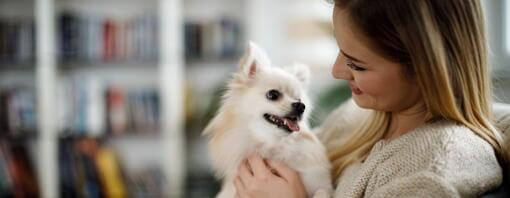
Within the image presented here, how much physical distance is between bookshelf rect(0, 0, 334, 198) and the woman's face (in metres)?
2.13

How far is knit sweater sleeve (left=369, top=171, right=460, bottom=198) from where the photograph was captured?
31.9 inches

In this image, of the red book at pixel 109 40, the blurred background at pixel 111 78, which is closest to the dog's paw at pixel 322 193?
the blurred background at pixel 111 78

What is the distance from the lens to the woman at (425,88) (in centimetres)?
87

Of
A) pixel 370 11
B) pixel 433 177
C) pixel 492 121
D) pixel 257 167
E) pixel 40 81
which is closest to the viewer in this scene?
pixel 433 177

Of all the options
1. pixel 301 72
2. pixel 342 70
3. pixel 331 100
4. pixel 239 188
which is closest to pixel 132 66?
pixel 331 100

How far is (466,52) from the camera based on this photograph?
3.01ft

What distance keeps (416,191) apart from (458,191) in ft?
0.26

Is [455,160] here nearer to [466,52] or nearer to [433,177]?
[433,177]

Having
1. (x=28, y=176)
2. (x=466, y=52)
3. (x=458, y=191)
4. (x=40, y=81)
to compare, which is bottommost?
(x=28, y=176)

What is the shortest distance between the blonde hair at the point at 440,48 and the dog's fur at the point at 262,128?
1.28ft

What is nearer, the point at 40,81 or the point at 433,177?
the point at 433,177

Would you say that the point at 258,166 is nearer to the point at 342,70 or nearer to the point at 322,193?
the point at 322,193

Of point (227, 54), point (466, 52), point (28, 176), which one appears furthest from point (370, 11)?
point (28, 176)

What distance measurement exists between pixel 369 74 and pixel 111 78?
2849mm
